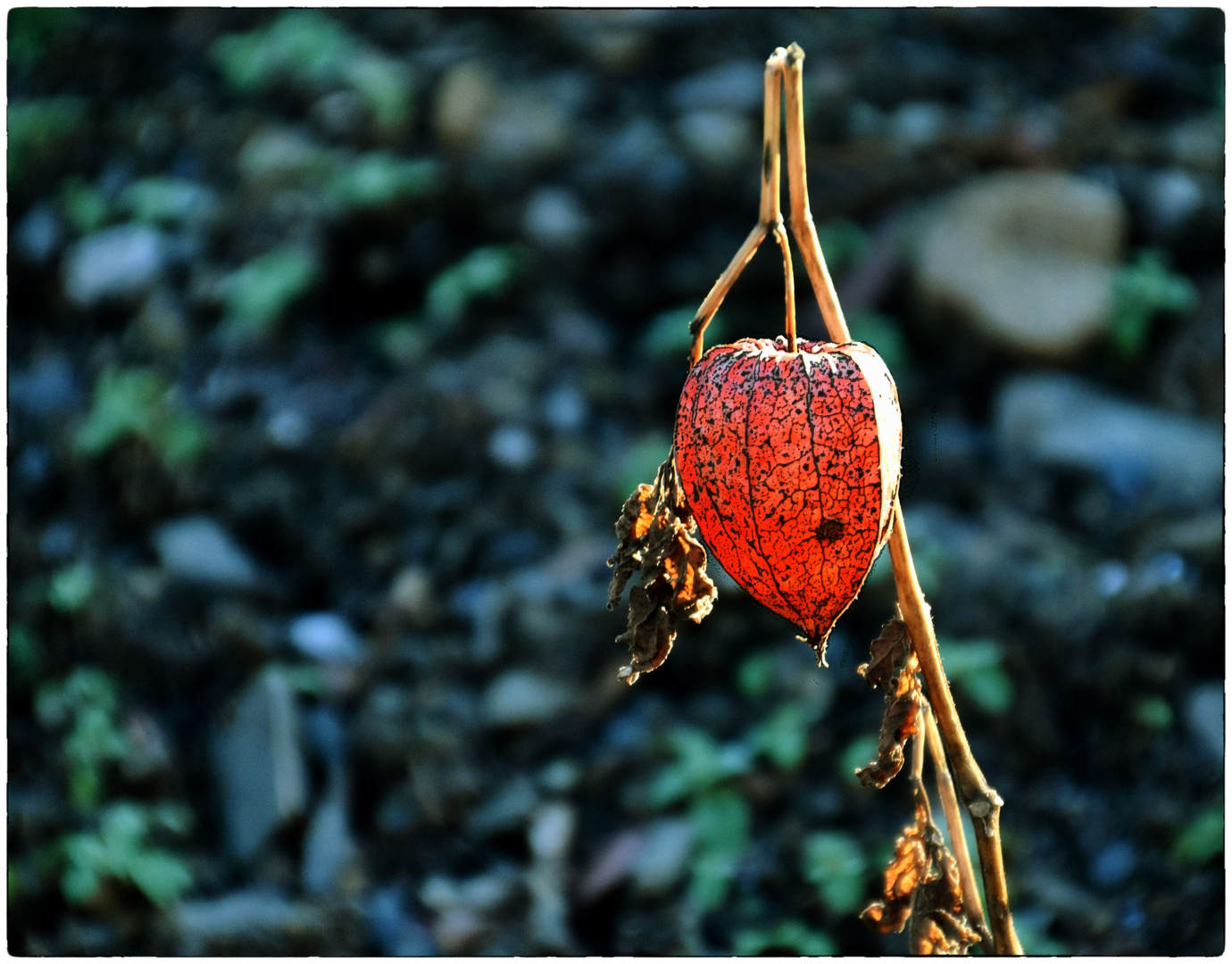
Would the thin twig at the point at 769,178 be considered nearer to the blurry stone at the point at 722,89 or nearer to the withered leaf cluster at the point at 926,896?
the withered leaf cluster at the point at 926,896

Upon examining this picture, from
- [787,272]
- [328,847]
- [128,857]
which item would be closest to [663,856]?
[328,847]

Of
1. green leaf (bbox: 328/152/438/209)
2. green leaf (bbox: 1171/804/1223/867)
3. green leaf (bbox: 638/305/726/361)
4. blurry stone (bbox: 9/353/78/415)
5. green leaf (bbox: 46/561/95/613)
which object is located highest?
green leaf (bbox: 328/152/438/209)

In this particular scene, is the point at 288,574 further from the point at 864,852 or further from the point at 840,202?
the point at 840,202

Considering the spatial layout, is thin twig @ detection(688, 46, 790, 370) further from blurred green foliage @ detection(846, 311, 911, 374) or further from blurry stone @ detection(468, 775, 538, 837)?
blurred green foliage @ detection(846, 311, 911, 374)

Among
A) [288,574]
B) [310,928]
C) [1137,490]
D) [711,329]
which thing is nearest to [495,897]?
[310,928]

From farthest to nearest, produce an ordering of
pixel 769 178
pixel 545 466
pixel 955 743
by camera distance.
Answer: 1. pixel 545 466
2. pixel 955 743
3. pixel 769 178

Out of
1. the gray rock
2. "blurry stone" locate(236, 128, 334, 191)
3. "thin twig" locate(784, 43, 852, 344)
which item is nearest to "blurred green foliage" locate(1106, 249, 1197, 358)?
the gray rock

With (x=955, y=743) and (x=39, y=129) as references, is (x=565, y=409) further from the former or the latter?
(x=955, y=743)
